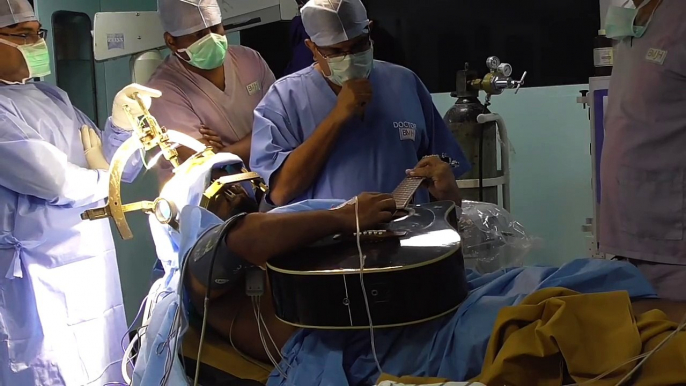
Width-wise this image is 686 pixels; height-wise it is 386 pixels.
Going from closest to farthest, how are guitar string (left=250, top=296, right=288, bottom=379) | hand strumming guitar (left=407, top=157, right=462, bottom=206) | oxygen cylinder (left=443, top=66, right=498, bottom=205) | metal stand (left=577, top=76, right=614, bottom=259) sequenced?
guitar string (left=250, top=296, right=288, bottom=379) < hand strumming guitar (left=407, top=157, right=462, bottom=206) < metal stand (left=577, top=76, right=614, bottom=259) < oxygen cylinder (left=443, top=66, right=498, bottom=205)

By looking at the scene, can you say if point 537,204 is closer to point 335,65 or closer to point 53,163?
point 335,65

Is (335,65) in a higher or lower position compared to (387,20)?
lower

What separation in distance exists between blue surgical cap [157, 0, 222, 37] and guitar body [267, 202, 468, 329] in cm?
92

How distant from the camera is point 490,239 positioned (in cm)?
202

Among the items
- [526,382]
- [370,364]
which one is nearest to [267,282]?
[370,364]

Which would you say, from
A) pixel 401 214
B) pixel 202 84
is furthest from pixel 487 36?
pixel 401 214

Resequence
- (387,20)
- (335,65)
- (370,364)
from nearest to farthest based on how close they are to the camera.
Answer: (370,364), (335,65), (387,20)

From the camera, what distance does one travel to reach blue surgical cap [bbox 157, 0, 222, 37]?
1946mm

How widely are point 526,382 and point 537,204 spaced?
1608mm

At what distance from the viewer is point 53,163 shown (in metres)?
1.85

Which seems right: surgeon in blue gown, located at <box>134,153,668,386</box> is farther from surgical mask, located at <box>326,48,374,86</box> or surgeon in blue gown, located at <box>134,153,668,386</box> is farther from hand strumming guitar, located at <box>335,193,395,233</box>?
surgical mask, located at <box>326,48,374,86</box>

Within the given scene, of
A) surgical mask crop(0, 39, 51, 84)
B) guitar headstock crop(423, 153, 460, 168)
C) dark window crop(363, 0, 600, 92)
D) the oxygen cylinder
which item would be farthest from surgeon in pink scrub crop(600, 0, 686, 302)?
surgical mask crop(0, 39, 51, 84)

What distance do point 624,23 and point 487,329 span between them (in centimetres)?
83

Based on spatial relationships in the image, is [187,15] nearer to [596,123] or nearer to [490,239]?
[490,239]
